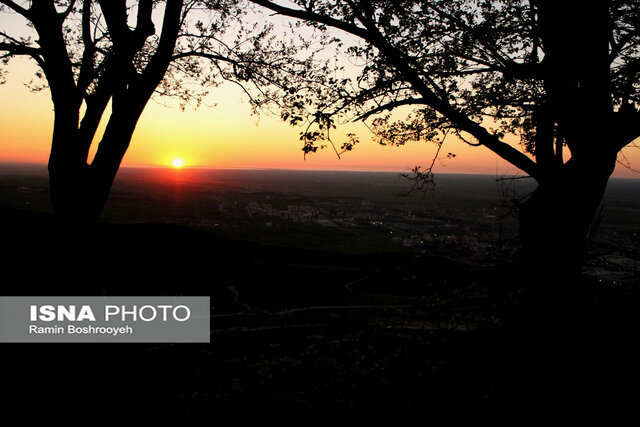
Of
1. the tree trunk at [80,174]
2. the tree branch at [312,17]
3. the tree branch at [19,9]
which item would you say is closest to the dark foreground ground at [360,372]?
the tree trunk at [80,174]

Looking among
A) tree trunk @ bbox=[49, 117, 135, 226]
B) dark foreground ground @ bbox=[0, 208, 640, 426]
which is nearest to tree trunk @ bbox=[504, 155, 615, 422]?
dark foreground ground @ bbox=[0, 208, 640, 426]

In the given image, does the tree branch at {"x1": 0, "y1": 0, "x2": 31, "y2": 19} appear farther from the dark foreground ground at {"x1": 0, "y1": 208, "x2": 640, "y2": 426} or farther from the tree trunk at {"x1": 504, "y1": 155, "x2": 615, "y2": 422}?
the tree trunk at {"x1": 504, "y1": 155, "x2": 615, "y2": 422}

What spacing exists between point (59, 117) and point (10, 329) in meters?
4.23

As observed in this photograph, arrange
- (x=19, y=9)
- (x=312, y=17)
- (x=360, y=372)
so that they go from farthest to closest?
(x=360, y=372) → (x=19, y=9) → (x=312, y=17)

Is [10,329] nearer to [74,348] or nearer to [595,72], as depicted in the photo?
[74,348]

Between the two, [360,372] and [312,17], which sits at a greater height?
[312,17]

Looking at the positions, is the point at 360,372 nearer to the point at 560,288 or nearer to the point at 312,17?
the point at 560,288

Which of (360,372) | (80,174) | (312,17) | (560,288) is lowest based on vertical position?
(360,372)

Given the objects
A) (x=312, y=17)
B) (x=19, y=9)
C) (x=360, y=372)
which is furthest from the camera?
(x=360, y=372)

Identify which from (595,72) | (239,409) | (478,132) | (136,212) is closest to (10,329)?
(239,409)

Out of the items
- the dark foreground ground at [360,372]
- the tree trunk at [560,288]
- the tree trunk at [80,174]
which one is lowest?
the dark foreground ground at [360,372]

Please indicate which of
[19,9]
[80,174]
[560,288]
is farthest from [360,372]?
[19,9]

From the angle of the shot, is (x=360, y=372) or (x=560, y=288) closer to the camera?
(x=560, y=288)

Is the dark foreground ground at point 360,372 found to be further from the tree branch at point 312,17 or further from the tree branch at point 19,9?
the tree branch at point 312,17
